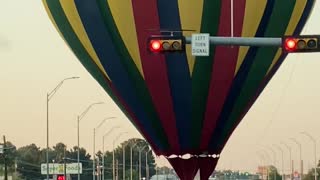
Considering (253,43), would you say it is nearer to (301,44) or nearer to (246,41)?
(246,41)

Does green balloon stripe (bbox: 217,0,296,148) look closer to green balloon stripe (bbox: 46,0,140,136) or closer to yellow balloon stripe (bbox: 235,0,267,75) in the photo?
yellow balloon stripe (bbox: 235,0,267,75)

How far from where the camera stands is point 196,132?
3039cm

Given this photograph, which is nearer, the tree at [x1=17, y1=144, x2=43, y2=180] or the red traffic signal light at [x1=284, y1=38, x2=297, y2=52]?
the red traffic signal light at [x1=284, y1=38, x2=297, y2=52]

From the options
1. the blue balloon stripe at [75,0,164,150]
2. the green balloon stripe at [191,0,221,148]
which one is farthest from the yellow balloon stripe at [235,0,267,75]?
the blue balloon stripe at [75,0,164,150]

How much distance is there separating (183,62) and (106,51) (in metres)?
2.85

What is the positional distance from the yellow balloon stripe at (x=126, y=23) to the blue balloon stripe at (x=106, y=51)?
0.55 metres

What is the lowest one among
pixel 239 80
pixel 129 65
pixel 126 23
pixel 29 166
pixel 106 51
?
pixel 29 166

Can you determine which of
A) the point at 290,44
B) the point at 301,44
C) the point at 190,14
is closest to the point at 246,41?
the point at 290,44

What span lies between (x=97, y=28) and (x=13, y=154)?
521 ft

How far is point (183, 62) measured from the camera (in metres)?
28.7

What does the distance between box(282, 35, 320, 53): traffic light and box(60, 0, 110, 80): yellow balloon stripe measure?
9.31 metres

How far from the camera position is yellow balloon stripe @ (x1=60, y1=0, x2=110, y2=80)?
29750mm

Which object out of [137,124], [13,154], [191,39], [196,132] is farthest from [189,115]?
[13,154]

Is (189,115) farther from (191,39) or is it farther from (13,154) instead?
(13,154)
